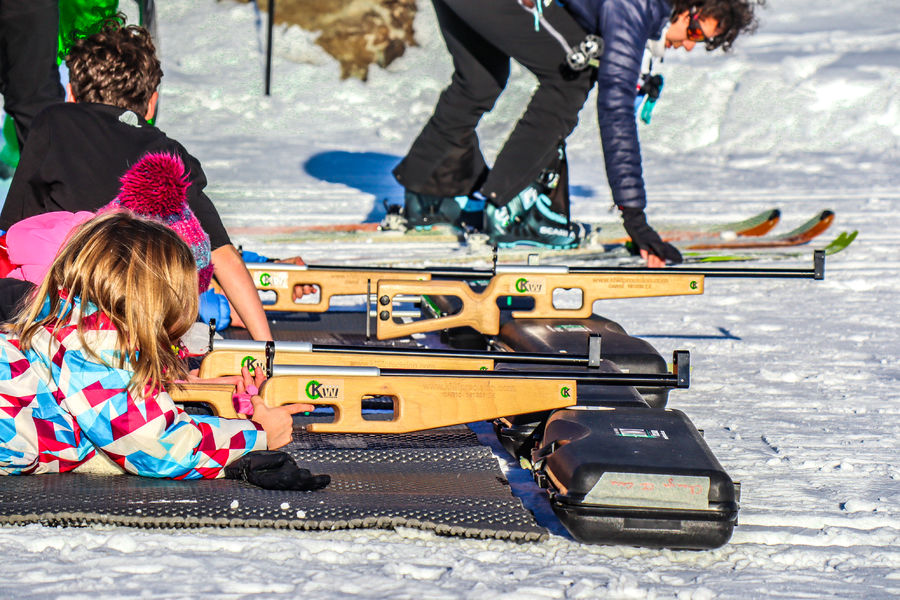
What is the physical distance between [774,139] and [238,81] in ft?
19.1

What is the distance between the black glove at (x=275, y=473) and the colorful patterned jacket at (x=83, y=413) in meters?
0.09

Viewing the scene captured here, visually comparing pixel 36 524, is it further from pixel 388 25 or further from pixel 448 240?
pixel 388 25

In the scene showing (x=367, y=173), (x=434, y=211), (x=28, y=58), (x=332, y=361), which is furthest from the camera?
(x=367, y=173)

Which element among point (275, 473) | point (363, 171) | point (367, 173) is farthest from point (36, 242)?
point (363, 171)

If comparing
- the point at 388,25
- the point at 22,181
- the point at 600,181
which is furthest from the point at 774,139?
the point at 22,181

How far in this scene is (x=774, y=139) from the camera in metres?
11.8

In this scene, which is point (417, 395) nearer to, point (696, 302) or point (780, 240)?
point (696, 302)

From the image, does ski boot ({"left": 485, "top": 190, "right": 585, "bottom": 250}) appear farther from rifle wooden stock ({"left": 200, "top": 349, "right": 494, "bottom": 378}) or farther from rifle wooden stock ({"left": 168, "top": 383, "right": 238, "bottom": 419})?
rifle wooden stock ({"left": 168, "top": 383, "right": 238, "bottom": 419})

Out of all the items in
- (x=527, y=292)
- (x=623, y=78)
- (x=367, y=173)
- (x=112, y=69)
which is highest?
(x=623, y=78)

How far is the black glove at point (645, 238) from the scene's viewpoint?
4.54 meters

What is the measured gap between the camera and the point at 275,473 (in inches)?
98.0

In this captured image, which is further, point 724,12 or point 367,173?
point 367,173

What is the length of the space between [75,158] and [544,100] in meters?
3.16

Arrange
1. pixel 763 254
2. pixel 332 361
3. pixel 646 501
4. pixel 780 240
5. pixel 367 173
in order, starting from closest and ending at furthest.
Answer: pixel 646 501 → pixel 332 361 → pixel 763 254 → pixel 780 240 → pixel 367 173
